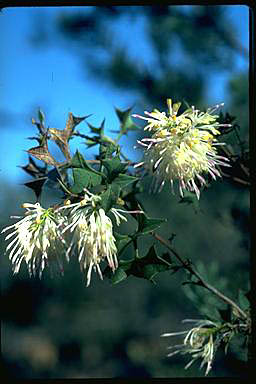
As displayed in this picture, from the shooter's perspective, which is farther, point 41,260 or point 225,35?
point 225,35

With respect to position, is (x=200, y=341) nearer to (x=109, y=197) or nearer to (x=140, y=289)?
(x=109, y=197)

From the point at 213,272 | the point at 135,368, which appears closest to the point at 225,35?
the point at 213,272

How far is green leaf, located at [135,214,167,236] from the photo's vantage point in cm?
50

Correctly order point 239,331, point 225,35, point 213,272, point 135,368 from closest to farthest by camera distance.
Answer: point 239,331 → point 213,272 → point 225,35 → point 135,368

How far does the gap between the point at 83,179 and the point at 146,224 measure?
0.24 feet

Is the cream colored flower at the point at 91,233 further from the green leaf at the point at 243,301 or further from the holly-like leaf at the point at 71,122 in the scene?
the green leaf at the point at 243,301

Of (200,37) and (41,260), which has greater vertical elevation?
(200,37)

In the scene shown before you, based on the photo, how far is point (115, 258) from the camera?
489mm

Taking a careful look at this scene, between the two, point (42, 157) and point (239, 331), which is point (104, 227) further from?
point (239, 331)

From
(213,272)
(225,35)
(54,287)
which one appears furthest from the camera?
(54,287)

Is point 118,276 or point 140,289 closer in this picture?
point 118,276

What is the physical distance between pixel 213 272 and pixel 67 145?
1.85ft

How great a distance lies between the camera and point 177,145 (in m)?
0.51

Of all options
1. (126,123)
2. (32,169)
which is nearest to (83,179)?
(32,169)
